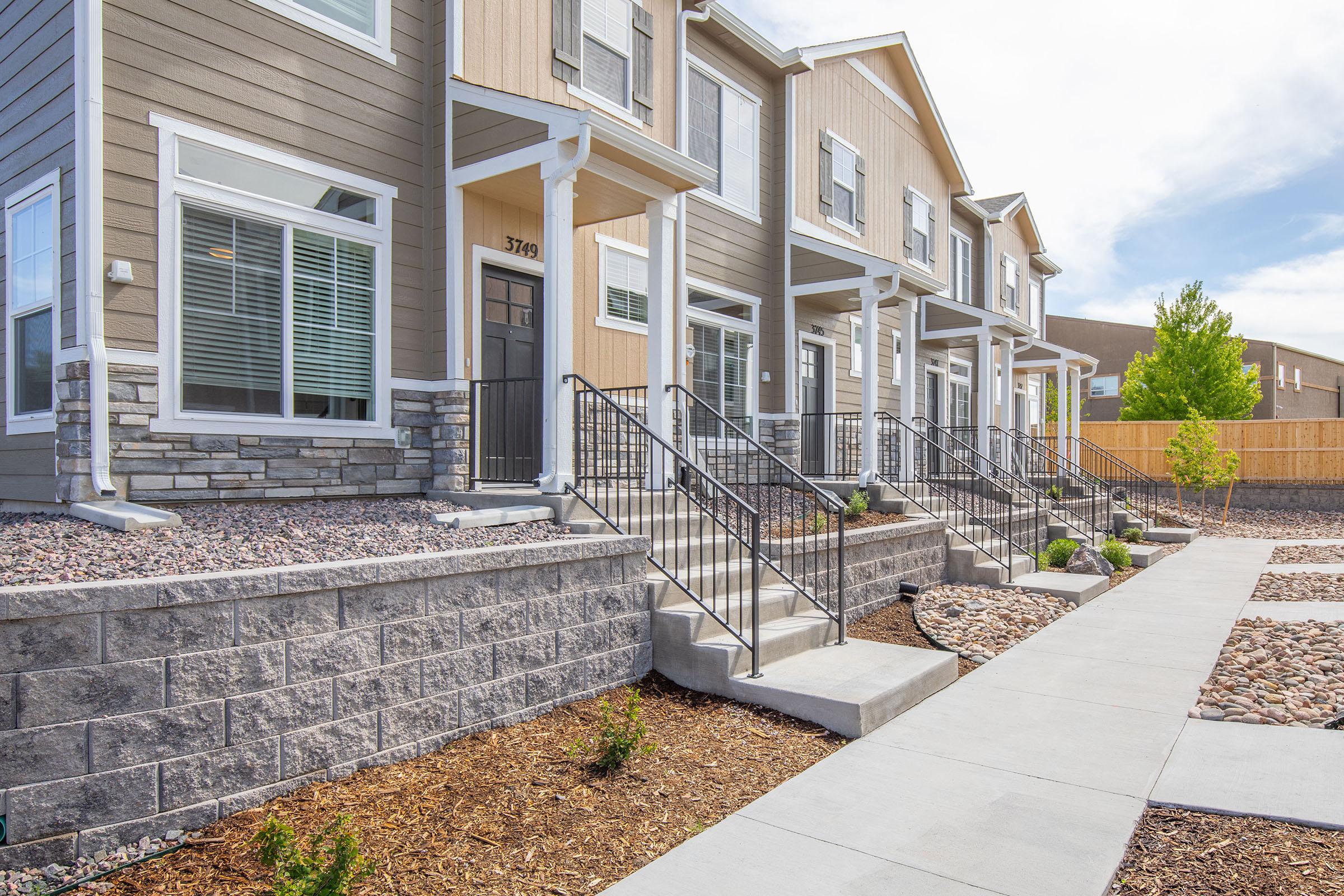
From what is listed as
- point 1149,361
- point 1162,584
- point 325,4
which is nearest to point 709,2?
point 325,4

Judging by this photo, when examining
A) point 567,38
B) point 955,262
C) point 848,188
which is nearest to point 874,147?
point 848,188

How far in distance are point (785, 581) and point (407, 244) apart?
3.90 metres

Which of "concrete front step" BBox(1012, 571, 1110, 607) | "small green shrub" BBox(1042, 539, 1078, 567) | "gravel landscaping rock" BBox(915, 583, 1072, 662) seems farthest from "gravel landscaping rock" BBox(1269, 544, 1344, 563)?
"gravel landscaping rock" BBox(915, 583, 1072, 662)

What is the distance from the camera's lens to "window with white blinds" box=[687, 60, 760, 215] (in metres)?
10.0

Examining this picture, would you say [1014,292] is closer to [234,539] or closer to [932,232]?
[932,232]

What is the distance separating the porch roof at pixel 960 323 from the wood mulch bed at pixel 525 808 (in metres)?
10.6

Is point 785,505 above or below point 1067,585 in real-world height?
above

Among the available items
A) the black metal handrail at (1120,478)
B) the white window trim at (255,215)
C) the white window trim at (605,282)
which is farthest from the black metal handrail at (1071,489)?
the white window trim at (255,215)

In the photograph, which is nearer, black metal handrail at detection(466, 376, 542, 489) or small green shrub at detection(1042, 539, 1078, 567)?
black metal handrail at detection(466, 376, 542, 489)

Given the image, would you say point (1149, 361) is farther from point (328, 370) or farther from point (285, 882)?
point (285, 882)

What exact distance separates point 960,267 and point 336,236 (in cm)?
1405

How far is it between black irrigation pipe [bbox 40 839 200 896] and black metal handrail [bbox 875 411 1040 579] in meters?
7.55

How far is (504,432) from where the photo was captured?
667cm

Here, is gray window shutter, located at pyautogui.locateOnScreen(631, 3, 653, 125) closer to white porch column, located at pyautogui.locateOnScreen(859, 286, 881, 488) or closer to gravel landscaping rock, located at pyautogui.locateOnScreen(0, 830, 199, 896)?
white porch column, located at pyautogui.locateOnScreen(859, 286, 881, 488)
